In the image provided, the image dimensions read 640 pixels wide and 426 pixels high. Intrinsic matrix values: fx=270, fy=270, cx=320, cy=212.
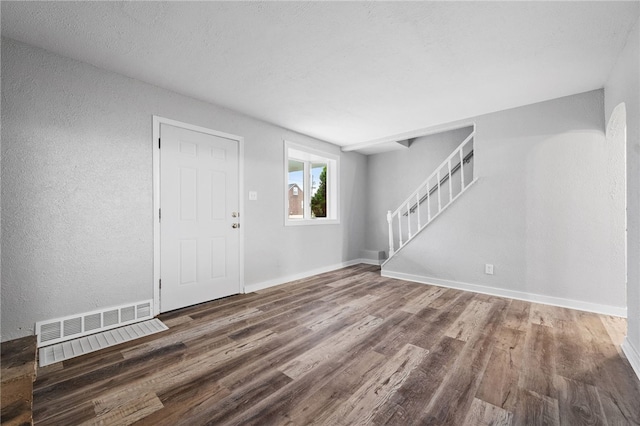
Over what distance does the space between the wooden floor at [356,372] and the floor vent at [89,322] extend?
301 millimetres

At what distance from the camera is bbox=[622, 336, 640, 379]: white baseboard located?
5.73 ft

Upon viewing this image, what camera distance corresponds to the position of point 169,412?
4.68 feet

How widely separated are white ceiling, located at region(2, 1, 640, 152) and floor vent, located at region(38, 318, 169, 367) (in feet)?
7.83

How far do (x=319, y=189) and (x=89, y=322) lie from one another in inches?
152

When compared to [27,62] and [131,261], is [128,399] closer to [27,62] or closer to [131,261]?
[131,261]

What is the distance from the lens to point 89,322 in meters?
2.37

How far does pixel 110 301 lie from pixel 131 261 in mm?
386

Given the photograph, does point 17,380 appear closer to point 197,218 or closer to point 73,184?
point 73,184

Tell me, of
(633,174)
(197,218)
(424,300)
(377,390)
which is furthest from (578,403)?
(197,218)

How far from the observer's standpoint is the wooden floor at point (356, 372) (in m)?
1.42

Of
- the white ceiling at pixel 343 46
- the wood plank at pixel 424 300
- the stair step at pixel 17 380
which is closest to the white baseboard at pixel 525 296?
the wood plank at pixel 424 300

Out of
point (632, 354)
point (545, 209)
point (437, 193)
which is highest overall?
point (437, 193)

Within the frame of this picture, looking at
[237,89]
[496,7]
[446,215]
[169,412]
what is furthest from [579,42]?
[169,412]

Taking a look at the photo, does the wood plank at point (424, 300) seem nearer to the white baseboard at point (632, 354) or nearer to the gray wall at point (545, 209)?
the gray wall at point (545, 209)
